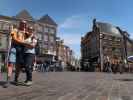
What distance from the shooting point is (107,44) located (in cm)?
6888

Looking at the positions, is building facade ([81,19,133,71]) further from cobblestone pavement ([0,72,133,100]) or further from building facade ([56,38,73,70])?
cobblestone pavement ([0,72,133,100])

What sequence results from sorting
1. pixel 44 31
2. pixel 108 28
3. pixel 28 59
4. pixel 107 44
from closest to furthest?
pixel 28 59 < pixel 44 31 < pixel 107 44 < pixel 108 28

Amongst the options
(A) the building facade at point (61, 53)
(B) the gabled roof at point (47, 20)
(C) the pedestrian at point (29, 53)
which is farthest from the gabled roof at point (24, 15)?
(C) the pedestrian at point (29, 53)

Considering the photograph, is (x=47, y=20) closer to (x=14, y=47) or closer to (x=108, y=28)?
(x=108, y=28)

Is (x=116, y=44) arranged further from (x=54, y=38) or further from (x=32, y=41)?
(x=32, y=41)

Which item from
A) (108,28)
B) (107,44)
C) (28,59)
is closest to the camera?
(28,59)

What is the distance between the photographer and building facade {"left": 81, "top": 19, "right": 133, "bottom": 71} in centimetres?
6756

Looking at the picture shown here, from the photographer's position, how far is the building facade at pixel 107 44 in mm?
67562

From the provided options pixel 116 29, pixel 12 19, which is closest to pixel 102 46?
pixel 116 29

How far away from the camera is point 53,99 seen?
12.5ft

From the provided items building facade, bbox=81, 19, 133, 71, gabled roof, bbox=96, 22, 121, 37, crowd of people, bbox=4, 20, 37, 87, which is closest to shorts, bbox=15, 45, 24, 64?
crowd of people, bbox=4, 20, 37, 87

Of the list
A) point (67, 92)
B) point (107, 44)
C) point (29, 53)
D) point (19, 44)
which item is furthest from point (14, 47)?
point (107, 44)

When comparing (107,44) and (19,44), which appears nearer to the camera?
(19,44)

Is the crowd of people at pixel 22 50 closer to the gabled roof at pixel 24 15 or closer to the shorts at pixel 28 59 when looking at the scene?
the shorts at pixel 28 59
